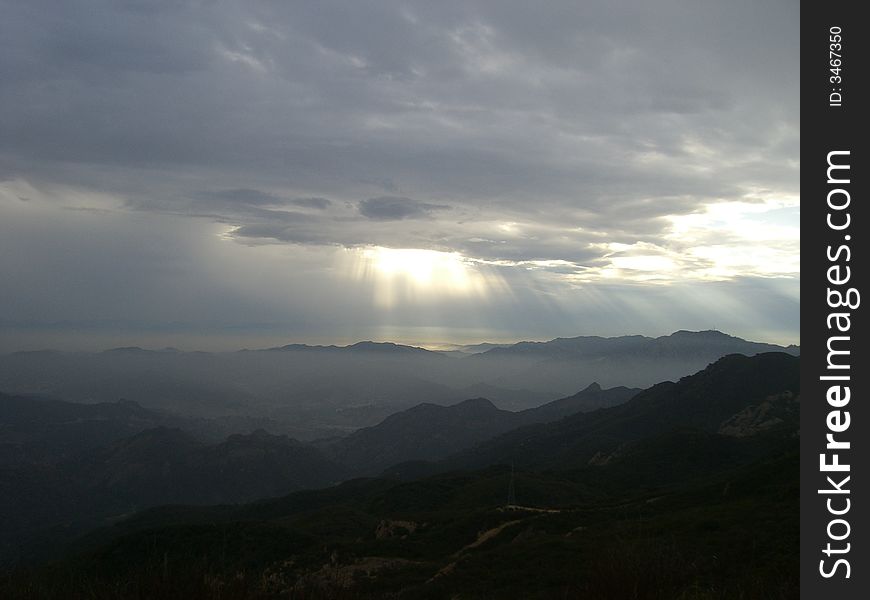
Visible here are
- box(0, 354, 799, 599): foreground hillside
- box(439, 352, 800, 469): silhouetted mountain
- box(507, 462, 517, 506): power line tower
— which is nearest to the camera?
box(0, 354, 799, 599): foreground hillside

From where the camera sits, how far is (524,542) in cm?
3619

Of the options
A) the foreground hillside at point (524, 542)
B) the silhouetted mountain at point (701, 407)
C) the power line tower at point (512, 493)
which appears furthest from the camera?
the silhouetted mountain at point (701, 407)

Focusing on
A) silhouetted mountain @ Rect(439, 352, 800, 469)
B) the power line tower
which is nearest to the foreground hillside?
the power line tower

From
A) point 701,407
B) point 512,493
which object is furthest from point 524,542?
point 701,407

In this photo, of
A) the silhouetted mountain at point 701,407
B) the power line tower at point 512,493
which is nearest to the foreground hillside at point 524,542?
the power line tower at point 512,493

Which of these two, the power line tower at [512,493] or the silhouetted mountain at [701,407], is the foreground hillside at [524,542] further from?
the silhouetted mountain at [701,407]

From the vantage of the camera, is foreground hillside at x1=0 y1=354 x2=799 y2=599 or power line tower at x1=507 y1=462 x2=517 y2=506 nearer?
foreground hillside at x1=0 y1=354 x2=799 y2=599

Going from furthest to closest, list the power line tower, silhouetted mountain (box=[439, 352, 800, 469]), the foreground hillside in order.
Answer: silhouetted mountain (box=[439, 352, 800, 469]) → the power line tower → the foreground hillside

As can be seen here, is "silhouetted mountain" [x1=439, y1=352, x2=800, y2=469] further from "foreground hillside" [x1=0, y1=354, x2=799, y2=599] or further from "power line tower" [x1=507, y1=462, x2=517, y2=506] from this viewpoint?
"power line tower" [x1=507, y1=462, x2=517, y2=506]

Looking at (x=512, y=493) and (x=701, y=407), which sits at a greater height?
(x=701, y=407)

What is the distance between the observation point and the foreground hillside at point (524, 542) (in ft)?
27.5

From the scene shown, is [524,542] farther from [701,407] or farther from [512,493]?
[701,407]

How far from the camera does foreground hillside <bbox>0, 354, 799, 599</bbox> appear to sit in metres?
8.39
